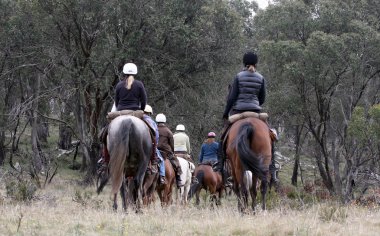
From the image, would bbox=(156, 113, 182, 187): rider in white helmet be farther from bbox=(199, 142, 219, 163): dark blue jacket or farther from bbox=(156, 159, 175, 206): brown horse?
bbox=(199, 142, 219, 163): dark blue jacket

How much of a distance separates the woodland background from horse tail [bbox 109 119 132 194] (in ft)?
49.4

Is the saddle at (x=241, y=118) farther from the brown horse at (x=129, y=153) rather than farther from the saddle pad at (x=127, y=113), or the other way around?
the saddle pad at (x=127, y=113)

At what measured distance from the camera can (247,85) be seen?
10000mm

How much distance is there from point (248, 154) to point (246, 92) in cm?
133

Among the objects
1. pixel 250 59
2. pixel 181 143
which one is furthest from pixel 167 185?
pixel 250 59

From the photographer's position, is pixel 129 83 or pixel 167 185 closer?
pixel 129 83

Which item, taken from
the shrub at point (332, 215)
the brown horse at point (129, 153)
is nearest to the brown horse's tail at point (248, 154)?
the shrub at point (332, 215)

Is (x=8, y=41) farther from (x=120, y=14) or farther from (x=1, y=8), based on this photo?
(x=120, y=14)

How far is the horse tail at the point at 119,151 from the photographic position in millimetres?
9305

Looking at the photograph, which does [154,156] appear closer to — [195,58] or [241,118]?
[241,118]

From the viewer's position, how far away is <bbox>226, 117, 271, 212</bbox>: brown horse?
29.8ft

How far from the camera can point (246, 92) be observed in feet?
32.8

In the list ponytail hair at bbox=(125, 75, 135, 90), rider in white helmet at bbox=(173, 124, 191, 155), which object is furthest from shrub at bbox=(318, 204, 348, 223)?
rider in white helmet at bbox=(173, 124, 191, 155)

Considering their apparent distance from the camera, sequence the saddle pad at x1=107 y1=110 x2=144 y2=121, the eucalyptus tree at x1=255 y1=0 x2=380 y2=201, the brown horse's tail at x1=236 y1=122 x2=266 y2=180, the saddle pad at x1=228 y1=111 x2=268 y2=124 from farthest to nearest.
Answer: the eucalyptus tree at x1=255 y1=0 x2=380 y2=201 < the saddle pad at x1=107 y1=110 x2=144 y2=121 < the saddle pad at x1=228 y1=111 x2=268 y2=124 < the brown horse's tail at x1=236 y1=122 x2=266 y2=180
